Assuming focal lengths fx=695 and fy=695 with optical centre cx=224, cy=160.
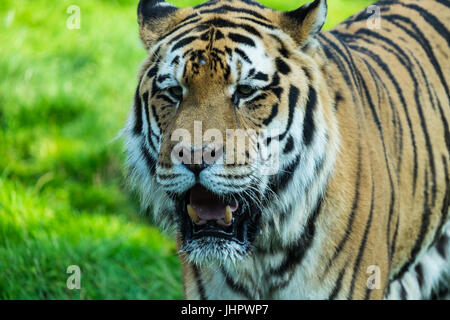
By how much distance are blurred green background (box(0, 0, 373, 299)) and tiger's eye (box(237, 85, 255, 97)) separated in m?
0.58

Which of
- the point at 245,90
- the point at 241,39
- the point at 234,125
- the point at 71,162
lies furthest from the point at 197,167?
the point at 71,162

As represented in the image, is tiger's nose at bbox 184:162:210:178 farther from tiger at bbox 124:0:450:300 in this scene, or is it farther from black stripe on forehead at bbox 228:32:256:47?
black stripe on forehead at bbox 228:32:256:47

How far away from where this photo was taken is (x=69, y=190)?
4461 mm

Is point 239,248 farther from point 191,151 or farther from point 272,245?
point 191,151

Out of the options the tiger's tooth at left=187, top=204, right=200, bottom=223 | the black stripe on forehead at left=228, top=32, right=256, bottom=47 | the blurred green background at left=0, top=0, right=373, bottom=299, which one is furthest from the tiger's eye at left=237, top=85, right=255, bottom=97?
the blurred green background at left=0, top=0, right=373, bottom=299

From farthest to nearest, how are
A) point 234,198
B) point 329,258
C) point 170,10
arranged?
point 170,10
point 329,258
point 234,198

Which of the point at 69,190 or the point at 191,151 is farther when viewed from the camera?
the point at 69,190

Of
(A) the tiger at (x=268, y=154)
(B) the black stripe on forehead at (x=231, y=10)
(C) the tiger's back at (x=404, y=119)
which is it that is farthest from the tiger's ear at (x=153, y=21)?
(C) the tiger's back at (x=404, y=119)

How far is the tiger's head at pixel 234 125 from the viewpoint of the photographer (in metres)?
2.13

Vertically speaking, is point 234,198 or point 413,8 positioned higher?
point 413,8

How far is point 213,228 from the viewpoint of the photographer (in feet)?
7.34
